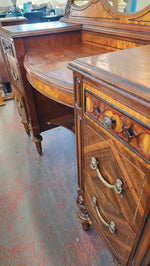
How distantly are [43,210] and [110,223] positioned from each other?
589 mm

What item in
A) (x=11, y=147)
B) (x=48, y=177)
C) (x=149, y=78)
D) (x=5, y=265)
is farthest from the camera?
(x=11, y=147)

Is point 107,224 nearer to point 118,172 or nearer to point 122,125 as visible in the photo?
point 118,172

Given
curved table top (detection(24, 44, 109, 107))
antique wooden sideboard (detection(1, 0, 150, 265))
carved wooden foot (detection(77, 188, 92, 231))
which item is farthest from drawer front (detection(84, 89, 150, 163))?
carved wooden foot (detection(77, 188, 92, 231))

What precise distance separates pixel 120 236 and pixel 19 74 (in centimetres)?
96

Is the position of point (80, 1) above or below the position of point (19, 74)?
above

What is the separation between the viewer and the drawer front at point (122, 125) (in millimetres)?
322

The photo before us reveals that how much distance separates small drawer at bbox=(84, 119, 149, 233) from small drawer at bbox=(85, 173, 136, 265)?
0.03 m

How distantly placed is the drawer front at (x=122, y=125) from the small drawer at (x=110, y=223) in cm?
27

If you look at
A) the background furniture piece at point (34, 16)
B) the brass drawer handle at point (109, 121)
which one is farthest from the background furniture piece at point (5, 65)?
the background furniture piece at point (34, 16)

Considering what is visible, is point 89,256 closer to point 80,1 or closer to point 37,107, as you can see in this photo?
point 37,107

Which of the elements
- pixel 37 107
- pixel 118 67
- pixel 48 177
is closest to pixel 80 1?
pixel 37 107

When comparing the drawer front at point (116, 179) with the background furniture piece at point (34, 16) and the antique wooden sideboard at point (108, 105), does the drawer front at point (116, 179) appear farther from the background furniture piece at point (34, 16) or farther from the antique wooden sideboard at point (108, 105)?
the background furniture piece at point (34, 16)

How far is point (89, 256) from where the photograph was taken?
0.86 m

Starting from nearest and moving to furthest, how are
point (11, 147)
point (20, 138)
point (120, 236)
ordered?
point (120, 236) → point (11, 147) → point (20, 138)
